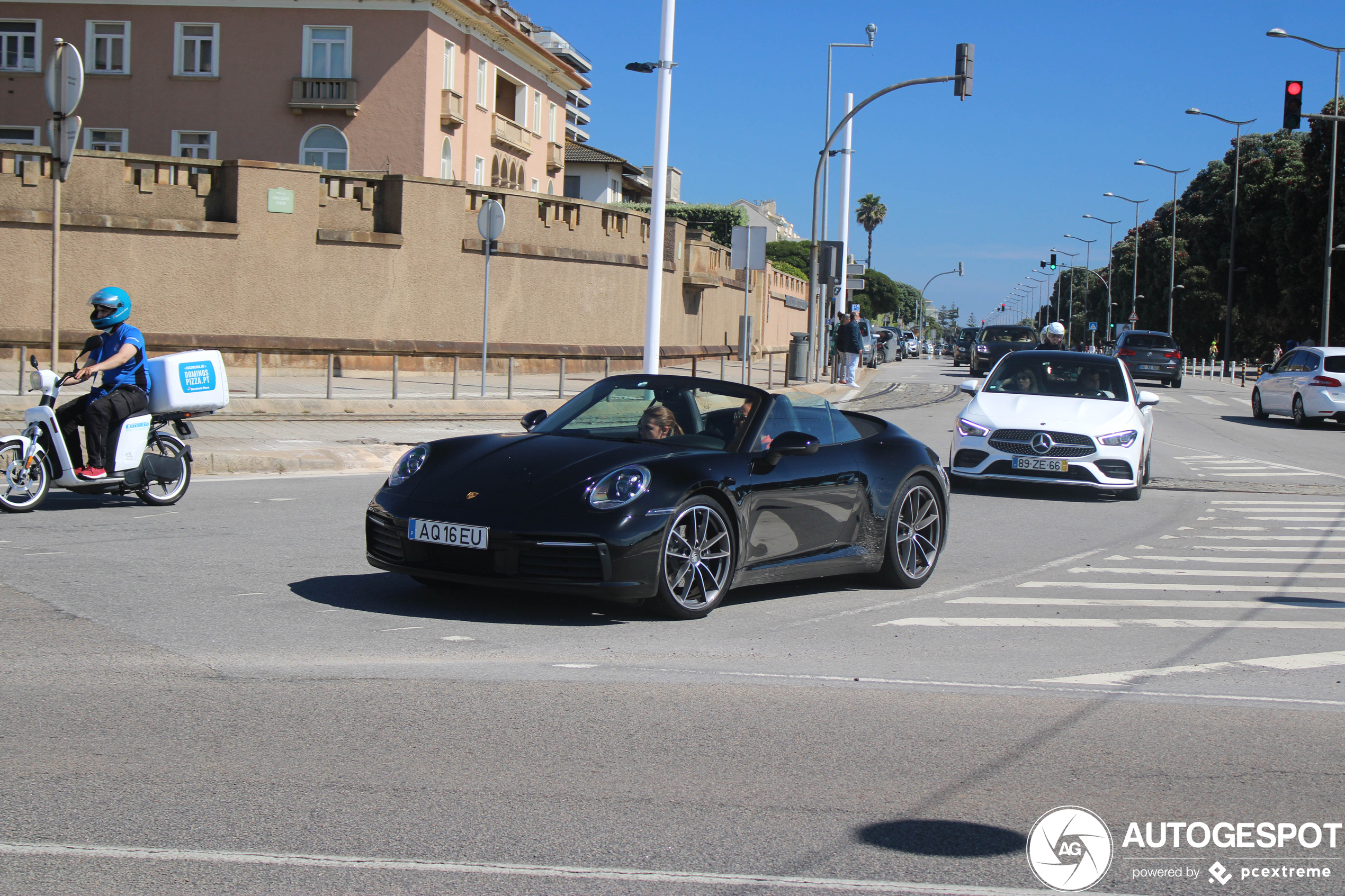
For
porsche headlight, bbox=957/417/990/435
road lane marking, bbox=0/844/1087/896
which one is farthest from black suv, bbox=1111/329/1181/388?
road lane marking, bbox=0/844/1087/896

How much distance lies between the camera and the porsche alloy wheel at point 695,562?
6.79 meters

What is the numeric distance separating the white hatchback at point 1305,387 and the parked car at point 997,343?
13.9 m

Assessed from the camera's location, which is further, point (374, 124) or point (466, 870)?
point (374, 124)

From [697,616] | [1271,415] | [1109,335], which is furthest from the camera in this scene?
[1109,335]

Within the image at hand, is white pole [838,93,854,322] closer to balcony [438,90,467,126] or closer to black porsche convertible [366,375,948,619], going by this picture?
balcony [438,90,467,126]

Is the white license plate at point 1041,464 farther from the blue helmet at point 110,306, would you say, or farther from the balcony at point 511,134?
the balcony at point 511,134

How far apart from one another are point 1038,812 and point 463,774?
1803 millimetres

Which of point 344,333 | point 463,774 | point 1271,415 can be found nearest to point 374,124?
point 344,333

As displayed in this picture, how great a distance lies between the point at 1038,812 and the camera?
4102 millimetres

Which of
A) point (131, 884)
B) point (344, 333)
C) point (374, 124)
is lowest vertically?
point (131, 884)

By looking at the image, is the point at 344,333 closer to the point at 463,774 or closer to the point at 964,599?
the point at 964,599

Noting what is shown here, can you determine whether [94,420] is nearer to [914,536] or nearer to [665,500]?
[665,500]

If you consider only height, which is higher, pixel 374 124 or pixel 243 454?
pixel 374 124

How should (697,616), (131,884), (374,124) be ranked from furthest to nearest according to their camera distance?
1. (374,124)
2. (697,616)
3. (131,884)
